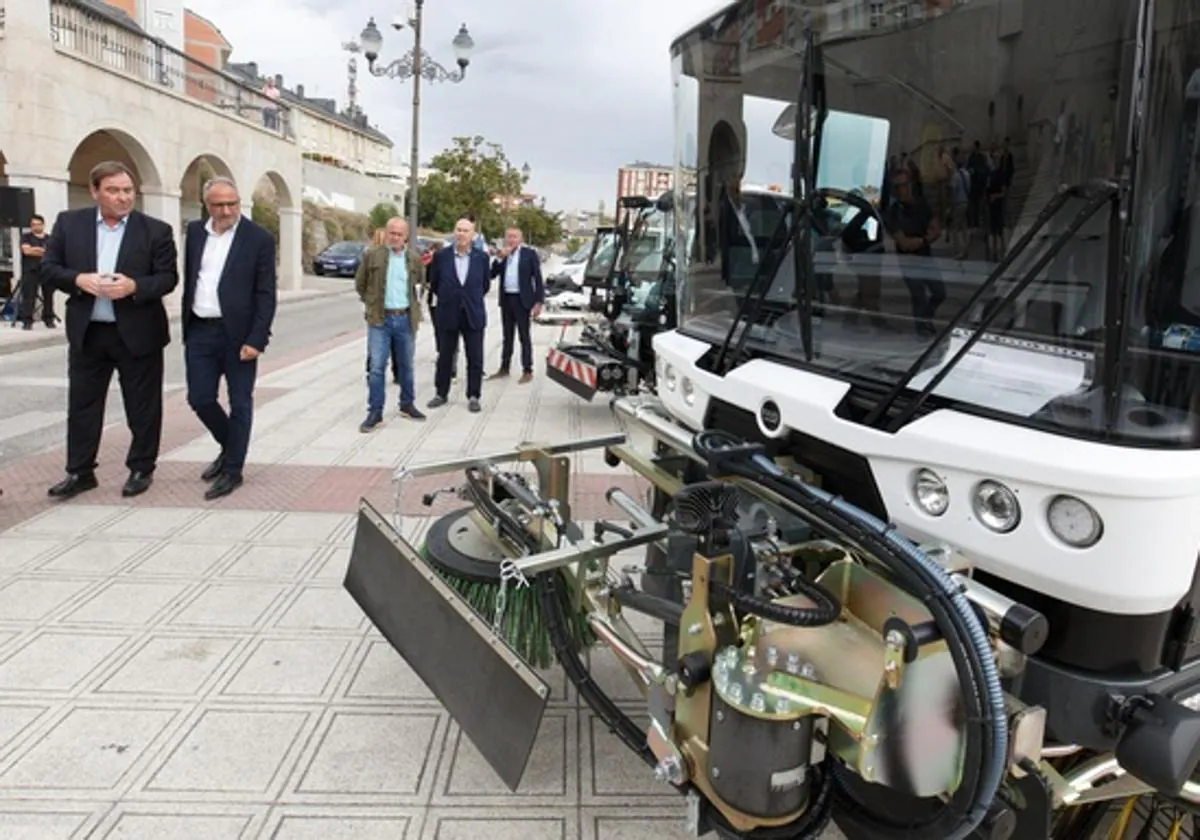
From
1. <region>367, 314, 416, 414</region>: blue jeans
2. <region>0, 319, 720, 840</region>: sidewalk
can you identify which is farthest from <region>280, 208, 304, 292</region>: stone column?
<region>0, 319, 720, 840</region>: sidewalk

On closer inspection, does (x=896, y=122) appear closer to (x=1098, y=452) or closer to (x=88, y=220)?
(x=1098, y=452)

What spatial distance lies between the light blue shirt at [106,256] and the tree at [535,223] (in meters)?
42.5

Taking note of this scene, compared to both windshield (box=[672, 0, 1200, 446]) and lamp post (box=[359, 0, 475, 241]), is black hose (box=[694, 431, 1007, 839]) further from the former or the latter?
lamp post (box=[359, 0, 475, 241])

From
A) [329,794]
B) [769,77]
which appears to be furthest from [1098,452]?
[329,794]

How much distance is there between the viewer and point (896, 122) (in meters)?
2.48

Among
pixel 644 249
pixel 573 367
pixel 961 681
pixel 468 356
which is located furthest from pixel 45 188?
pixel 961 681

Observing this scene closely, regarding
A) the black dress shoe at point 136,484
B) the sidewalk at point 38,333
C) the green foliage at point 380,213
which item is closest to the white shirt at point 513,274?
the sidewalk at point 38,333

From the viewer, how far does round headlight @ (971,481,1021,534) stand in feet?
6.13

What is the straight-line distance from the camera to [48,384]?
10.1m

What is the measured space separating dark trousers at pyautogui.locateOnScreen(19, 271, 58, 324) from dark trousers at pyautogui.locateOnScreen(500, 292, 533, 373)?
8.43 meters

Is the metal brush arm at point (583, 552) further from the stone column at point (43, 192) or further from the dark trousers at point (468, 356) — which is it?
the stone column at point (43, 192)

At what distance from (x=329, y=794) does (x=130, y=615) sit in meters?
1.75

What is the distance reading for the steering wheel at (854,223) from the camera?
2.56m

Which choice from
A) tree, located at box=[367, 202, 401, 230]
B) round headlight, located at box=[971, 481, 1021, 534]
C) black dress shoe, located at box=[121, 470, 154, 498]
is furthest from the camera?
tree, located at box=[367, 202, 401, 230]
